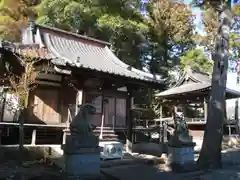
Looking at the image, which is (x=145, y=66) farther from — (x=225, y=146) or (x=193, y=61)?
(x=225, y=146)

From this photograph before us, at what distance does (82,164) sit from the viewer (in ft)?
21.1

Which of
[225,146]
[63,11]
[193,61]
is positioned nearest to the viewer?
[225,146]

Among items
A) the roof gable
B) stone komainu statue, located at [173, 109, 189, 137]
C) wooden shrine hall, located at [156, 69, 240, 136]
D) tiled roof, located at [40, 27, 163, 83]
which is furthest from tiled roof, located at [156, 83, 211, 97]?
stone komainu statue, located at [173, 109, 189, 137]

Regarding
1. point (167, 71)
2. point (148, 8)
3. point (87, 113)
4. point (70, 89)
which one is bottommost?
point (87, 113)

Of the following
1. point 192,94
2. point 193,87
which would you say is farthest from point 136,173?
point 192,94

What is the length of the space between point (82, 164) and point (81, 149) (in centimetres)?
39

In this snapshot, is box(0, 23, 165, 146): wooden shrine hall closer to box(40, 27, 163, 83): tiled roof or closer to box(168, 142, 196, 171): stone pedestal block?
box(40, 27, 163, 83): tiled roof

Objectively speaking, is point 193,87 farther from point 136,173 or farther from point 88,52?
point 136,173

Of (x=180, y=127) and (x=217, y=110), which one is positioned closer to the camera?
→ (x=180, y=127)

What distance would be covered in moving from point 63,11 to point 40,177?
55.8 feet

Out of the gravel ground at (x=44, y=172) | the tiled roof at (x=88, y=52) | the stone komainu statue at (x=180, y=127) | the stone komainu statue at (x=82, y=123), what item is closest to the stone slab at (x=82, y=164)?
the gravel ground at (x=44, y=172)

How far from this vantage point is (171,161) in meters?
8.74

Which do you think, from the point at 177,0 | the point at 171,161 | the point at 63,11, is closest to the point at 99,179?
the point at 171,161

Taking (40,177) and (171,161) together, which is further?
(171,161)
